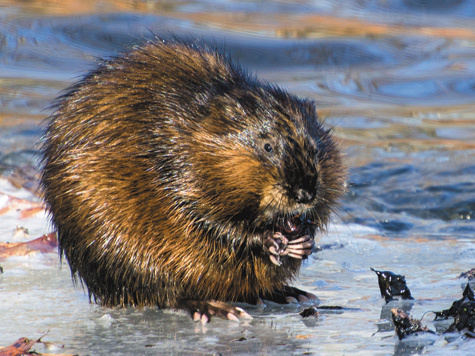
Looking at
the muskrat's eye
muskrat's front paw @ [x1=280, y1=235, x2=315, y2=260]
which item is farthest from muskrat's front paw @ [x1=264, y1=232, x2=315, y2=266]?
the muskrat's eye

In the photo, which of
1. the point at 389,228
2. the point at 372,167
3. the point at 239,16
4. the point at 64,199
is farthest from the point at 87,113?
the point at 239,16

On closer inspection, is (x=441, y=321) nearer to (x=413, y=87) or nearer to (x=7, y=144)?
(x=7, y=144)

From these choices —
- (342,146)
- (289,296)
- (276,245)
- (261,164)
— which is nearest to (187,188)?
(261,164)

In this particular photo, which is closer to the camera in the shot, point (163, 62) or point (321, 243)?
point (163, 62)

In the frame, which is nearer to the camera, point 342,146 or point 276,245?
point 276,245

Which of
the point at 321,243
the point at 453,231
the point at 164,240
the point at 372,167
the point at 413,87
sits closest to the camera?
the point at 164,240

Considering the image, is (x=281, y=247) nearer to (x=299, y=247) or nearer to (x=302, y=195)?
(x=299, y=247)

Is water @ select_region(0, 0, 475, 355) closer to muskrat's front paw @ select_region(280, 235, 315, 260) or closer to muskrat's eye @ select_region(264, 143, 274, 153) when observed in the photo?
muskrat's front paw @ select_region(280, 235, 315, 260)
